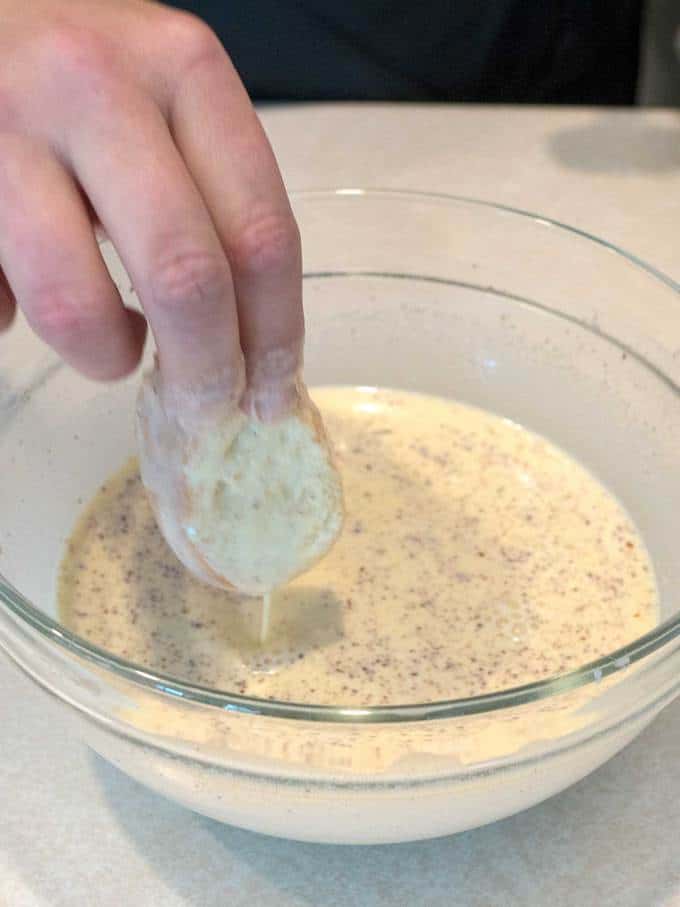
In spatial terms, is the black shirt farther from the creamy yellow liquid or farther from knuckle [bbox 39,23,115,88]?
knuckle [bbox 39,23,115,88]

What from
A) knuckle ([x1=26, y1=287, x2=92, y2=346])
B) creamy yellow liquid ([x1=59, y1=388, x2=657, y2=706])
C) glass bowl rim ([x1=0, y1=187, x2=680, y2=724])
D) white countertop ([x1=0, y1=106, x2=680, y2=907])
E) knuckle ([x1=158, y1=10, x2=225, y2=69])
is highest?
knuckle ([x1=158, y1=10, x2=225, y2=69])

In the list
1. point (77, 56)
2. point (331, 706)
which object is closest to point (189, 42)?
point (77, 56)

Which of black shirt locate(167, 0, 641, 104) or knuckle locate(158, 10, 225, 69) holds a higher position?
knuckle locate(158, 10, 225, 69)

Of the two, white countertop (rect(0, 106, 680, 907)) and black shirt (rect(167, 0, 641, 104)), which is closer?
white countertop (rect(0, 106, 680, 907))

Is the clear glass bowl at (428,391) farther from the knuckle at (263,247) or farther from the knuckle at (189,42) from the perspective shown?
the knuckle at (189,42)

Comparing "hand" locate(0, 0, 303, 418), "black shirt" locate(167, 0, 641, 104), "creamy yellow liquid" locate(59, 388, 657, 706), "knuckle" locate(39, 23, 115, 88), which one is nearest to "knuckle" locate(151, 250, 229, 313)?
"hand" locate(0, 0, 303, 418)

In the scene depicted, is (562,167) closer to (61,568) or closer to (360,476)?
(360,476)

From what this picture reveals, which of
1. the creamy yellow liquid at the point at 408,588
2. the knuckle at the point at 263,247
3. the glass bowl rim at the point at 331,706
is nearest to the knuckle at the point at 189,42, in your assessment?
the knuckle at the point at 263,247
